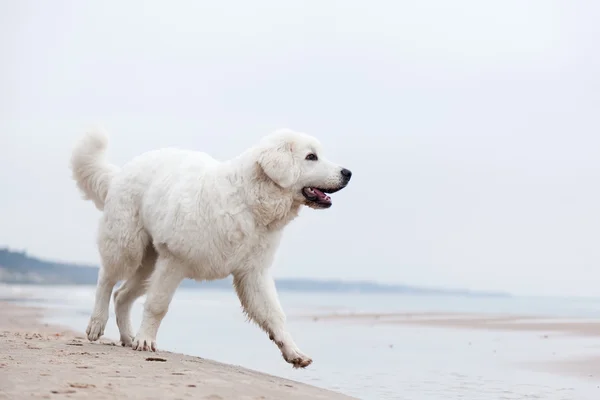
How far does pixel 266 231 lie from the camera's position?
23.2 feet

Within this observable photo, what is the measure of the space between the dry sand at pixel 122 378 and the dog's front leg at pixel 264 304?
664mm

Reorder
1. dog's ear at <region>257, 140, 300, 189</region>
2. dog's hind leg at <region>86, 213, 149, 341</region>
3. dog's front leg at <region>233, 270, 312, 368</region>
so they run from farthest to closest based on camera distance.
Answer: dog's hind leg at <region>86, 213, 149, 341</region>
dog's front leg at <region>233, 270, 312, 368</region>
dog's ear at <region>257, 140, 300, 189</region>

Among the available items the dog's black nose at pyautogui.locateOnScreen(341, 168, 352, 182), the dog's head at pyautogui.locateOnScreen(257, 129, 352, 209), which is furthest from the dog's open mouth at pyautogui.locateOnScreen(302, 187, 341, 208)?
the dog's black nose at pyautogui.locateOnScreen(341, 168, 352, 182)

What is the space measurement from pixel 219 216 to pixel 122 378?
6.29ft

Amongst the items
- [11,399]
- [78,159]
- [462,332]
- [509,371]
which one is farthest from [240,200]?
[462,332]

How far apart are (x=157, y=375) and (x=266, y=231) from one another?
183 cm

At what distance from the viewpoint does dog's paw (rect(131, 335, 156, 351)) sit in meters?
7.29

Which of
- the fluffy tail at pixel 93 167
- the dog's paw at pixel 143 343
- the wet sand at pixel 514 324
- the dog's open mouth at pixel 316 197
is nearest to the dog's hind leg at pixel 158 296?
the dog's paw at pixel 143 343

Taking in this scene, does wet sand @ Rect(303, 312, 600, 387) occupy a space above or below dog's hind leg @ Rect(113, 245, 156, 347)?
above

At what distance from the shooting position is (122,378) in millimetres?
5348

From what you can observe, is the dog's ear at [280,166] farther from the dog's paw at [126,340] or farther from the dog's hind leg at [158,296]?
the dog's paw at [126,340]

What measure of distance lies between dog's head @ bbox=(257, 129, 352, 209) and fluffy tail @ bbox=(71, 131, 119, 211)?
2.06 m

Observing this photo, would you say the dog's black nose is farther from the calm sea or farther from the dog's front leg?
the calm sea

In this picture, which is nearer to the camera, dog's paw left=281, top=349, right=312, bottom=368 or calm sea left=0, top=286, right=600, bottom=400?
dog's paw left=281, top=349, right=312, bottom=368
